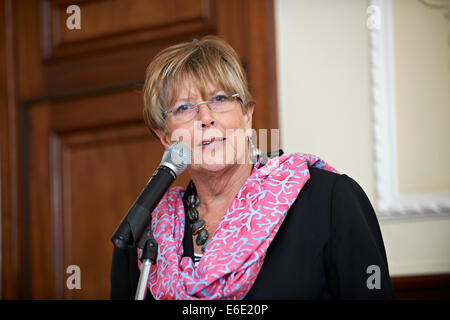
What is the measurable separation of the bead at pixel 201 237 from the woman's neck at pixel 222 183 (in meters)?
0.08

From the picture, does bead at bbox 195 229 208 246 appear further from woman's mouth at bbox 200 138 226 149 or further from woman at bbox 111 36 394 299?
woman's mouth at bbox 200 138 226 149

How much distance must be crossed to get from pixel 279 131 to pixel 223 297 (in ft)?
2.75

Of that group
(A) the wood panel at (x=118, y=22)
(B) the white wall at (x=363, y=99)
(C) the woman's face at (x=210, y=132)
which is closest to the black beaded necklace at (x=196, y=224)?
(C) the woman's face at (x=210, y=132)

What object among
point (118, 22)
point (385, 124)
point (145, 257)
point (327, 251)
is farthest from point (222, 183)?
point (118, 22)

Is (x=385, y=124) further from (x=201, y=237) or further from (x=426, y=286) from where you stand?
(x=201, y=237)

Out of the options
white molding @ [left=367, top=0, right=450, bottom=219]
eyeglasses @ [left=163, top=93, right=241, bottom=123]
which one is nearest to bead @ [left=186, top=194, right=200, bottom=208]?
eyeglasses @ [left=163, top=93, right=241, bottom=123]

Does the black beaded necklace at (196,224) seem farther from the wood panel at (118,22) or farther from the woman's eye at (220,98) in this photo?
the wood panel at (118,22)

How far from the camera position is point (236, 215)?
4.55 ft

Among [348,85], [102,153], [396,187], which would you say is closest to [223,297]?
[396,187]

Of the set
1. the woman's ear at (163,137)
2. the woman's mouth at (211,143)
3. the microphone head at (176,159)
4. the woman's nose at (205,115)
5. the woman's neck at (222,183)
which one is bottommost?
the woman's neck at (222,183)

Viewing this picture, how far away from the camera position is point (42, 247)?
8.14 ft

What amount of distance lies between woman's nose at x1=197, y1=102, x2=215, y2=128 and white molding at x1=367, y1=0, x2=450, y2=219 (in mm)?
677

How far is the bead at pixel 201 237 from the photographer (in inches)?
58.0
